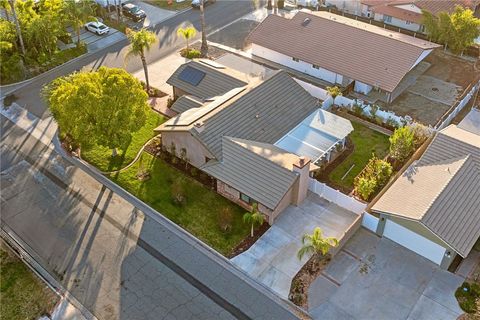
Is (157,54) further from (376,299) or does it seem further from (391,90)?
(376,299)

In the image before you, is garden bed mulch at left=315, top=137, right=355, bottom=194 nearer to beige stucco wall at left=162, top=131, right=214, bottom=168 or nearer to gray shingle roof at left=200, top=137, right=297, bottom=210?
gray shingle roof at left=200, top=137, right=297, bottom=210

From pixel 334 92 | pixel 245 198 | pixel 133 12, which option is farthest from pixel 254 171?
pixel 133 12

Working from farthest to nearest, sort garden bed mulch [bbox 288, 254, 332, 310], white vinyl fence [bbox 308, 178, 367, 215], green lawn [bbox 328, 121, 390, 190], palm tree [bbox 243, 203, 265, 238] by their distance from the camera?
1. green lawn [bbox 328, 121, 390, 190]
2. white vinyl fence [bbox 308, 178, 367, 215]
3. palm tree [bbox 243, 203, 265, 238]
4. garden bed mulch [bbox 288, 254, 332, 310]

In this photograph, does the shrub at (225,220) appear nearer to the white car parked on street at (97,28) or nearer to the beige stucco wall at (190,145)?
the beige stucco wall at (190,145)

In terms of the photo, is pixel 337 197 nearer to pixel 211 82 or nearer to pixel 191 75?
pixel 211 82

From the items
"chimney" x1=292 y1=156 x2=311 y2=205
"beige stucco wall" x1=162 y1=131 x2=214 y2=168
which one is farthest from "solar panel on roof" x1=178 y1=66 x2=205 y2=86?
"chimney" x1=292 y1=156 x2=311 y2=205
